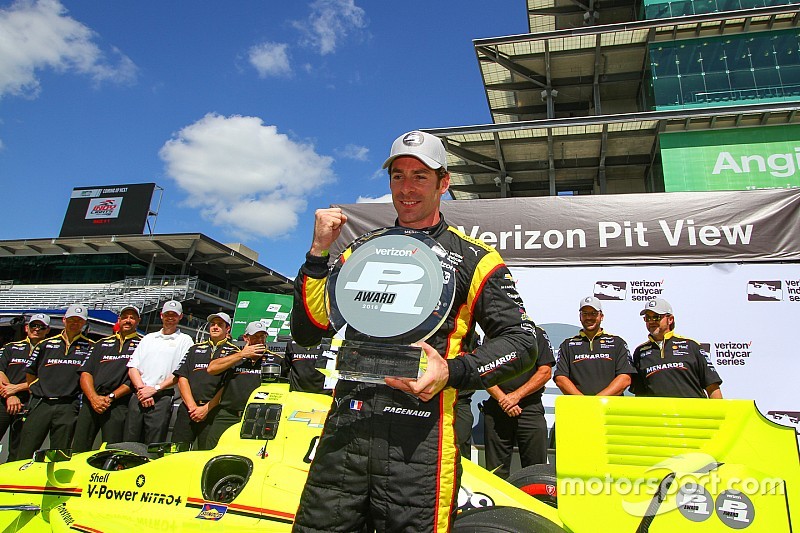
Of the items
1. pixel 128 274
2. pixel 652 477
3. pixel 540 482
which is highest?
pixel 128 274

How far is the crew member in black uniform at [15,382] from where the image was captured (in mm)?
5426

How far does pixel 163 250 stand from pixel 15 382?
29.4 meters

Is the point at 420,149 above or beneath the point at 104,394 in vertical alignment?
above

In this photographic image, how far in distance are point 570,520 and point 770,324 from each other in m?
4.91

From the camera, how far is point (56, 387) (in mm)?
5086

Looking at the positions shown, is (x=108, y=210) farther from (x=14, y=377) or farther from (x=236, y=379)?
(x=236, y=379)

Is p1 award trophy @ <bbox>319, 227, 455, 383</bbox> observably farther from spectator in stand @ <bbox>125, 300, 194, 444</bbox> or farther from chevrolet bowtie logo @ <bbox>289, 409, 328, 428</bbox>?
spectator in stand @ <bbox>125, 300, 194, 444</bbox>

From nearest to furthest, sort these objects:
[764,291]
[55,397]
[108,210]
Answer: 1. [55,397]
2. [764,291]
3. [108,210]

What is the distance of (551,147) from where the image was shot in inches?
708

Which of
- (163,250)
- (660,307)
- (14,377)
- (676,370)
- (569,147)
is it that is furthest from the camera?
(163,250)

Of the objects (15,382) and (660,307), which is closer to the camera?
(660,307)

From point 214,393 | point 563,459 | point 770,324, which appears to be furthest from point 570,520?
point 770,324

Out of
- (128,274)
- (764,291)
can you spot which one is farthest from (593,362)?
(128,274)

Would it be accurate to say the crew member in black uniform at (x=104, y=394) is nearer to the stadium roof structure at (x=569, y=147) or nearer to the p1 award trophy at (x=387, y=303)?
the p1 award trophy at (x=387, y=303)
